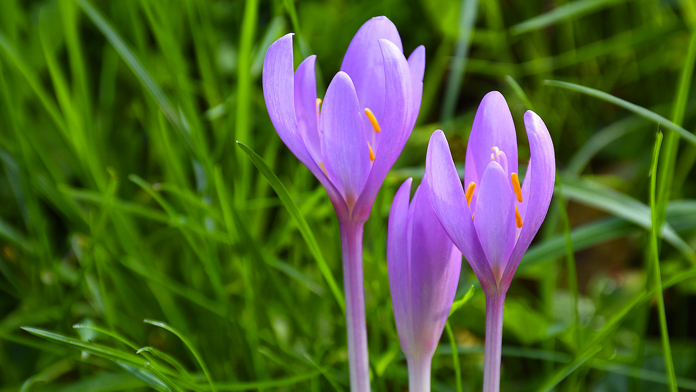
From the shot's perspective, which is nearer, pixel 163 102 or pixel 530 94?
pixel 163 102

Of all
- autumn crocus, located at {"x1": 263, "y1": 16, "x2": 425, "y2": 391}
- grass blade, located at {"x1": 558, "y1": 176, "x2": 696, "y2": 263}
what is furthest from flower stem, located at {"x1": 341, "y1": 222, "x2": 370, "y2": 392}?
grass blade, located at {"x1": 558, "y1": 176, "x2": 696, "y2": 263}

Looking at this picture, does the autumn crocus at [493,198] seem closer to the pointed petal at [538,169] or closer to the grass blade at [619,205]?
the pointed petal at [538,169]

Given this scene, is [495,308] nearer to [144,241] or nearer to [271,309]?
[271,309]

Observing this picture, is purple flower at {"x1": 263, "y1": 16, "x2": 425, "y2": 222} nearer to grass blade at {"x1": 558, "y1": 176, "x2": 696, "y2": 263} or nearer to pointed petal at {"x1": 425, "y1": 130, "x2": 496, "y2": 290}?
pointed petal at {"x1": 425, "y1": 130, "x2": 496, "y2": 290}

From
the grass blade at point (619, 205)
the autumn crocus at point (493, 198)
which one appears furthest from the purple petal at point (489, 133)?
the grass blade at point (619, 205)

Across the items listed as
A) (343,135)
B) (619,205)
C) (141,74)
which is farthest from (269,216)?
(343,135)

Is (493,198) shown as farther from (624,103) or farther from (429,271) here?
(624,103)

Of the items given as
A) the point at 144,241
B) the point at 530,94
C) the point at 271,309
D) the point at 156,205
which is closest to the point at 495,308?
the point at 271,309
